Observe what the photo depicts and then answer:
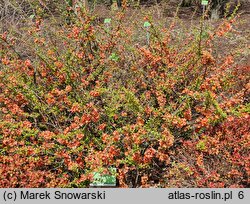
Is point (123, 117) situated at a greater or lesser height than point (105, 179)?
greater

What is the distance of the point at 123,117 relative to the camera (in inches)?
138

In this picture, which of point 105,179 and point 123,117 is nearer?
point 105,179

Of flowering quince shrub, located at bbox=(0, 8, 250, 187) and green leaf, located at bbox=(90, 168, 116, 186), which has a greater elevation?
flowering quince shrub, located at bbox=(0, 8, 250, 187)

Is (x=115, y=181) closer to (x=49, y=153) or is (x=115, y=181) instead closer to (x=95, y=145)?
(x=95, y=145)

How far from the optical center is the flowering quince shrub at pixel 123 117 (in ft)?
9.57

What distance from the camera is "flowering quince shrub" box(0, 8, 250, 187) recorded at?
9.57 feet

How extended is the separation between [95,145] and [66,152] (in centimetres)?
38

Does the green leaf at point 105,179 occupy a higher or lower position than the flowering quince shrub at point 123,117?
lower

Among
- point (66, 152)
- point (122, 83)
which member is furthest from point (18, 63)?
point (66, 152)

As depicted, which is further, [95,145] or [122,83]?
[122,83]

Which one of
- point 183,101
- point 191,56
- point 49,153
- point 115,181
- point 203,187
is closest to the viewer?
point 203,187

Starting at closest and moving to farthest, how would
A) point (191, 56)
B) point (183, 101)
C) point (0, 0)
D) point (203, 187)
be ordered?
point (203, 187)
point (183, 101)
point (191, 56)
point (0, 0)

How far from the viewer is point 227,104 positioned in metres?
2.99

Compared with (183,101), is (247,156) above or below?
below
